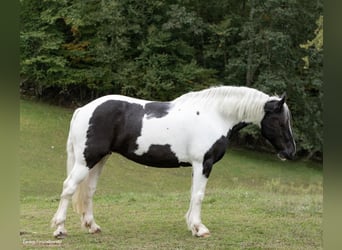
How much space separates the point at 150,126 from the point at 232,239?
128cm

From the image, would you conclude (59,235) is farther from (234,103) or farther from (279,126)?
(279,126)

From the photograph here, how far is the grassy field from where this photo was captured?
4035 millimetres

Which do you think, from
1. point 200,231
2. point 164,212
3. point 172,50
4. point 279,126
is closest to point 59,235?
point 200,231

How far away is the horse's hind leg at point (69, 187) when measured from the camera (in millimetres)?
3947

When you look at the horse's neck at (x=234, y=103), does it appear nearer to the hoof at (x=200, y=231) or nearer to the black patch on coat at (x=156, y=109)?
the black patch on coat at (x=156, y=109)

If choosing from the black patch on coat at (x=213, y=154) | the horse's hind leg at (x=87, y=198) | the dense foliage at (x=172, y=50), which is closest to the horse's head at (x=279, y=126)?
the black patch on coat at (x=213, y=154)

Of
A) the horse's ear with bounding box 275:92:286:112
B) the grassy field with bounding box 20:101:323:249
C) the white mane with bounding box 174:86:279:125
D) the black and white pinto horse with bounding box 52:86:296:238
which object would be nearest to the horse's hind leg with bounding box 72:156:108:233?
the black and white pinto horse with bounding box 52:86:296:238

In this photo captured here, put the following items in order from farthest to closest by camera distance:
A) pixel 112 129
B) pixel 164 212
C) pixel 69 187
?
pixel 164 212 → pixel 112 129 → pixel 69 187

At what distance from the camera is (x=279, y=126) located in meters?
4.32

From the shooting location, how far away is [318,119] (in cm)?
1359

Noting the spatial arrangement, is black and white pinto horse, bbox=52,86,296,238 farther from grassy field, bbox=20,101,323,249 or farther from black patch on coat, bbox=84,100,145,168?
grassy field, bbox=20,101,323,249

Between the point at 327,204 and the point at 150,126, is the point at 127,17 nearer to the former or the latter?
the point at 150,126

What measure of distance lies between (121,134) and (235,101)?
1.13 m

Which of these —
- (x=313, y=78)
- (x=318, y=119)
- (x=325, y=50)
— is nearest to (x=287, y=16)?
(x=313, y=78)
